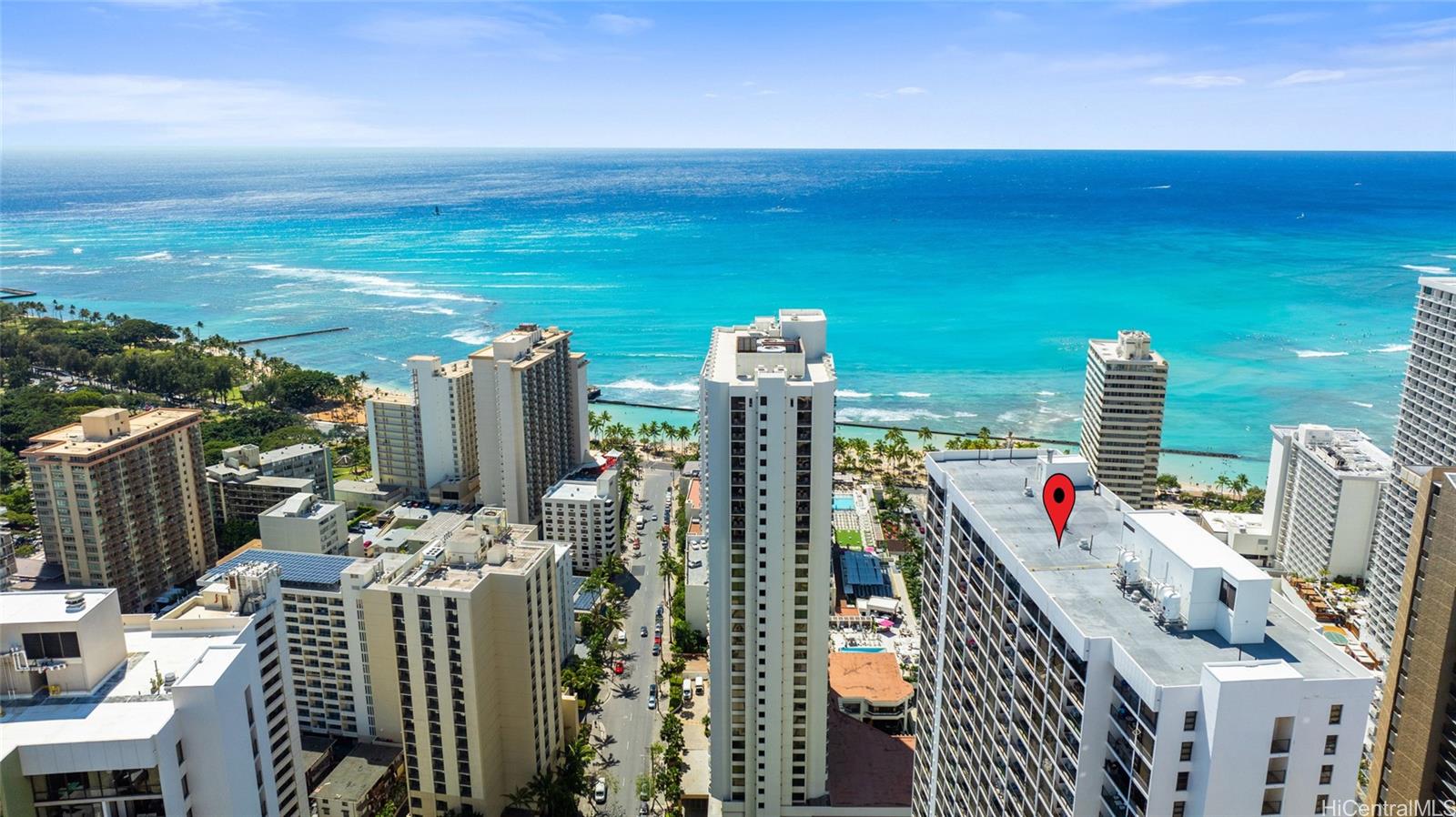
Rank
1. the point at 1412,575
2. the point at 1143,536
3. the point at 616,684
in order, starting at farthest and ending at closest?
the point at 616,684 → the point at 1412,575 → the point at 1143,536

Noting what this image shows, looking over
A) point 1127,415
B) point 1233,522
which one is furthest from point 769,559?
point 1233,522

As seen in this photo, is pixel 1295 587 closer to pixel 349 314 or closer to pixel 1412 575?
pixel 1412 575

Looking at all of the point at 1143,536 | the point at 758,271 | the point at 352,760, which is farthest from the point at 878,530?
the point at 758,271

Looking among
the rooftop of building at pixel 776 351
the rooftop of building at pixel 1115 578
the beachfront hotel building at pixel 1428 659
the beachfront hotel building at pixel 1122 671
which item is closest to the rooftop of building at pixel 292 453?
the rooftop of building at pixel 776 351

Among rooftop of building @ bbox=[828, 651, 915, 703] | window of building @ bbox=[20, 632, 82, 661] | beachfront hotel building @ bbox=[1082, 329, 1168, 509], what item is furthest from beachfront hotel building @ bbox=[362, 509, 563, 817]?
beachfront hotel building @ bbox=[1082, 329, 1168, 509]

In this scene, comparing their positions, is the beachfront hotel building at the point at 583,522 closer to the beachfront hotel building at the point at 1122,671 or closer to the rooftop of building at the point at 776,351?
the rooftop of building at the point at 776,351
